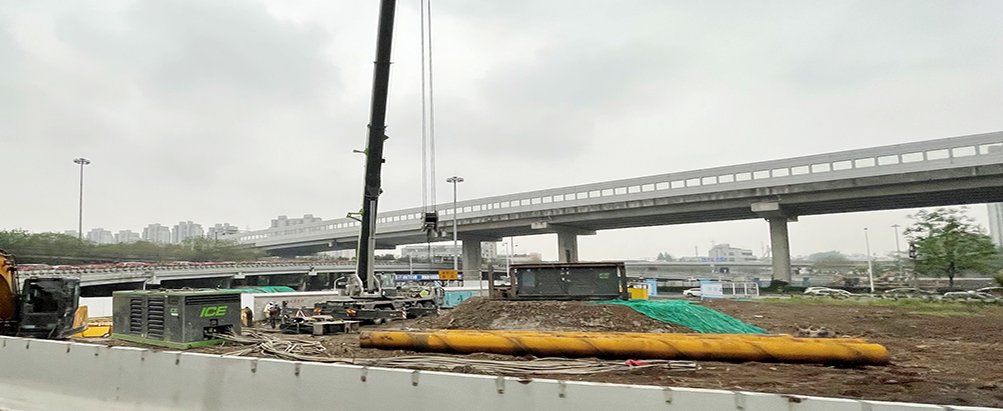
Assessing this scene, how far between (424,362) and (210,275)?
58.7 meters

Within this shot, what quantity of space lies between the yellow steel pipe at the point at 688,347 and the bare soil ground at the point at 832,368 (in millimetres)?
181

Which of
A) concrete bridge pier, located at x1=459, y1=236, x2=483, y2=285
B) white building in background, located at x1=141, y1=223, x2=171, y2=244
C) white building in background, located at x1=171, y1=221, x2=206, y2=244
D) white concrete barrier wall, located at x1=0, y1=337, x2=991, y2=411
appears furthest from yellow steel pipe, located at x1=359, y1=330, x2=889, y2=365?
white building in background, located at x1=171, y1=221, x2=206, y2=244

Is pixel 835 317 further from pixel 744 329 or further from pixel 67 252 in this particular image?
pixel 67 252

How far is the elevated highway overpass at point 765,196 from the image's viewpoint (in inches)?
1372

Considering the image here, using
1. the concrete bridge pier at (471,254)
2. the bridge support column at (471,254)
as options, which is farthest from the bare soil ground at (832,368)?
the bridge support column at (471,254)

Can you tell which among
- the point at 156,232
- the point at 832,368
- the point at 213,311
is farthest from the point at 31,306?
the point at 156,232

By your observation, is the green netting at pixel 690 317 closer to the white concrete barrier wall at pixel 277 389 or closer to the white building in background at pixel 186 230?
the white concrete barrier wall at pixel 277 389

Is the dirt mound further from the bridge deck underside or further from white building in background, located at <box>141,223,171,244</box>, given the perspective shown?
white building in background, located at <box>141,223,171,244</box>

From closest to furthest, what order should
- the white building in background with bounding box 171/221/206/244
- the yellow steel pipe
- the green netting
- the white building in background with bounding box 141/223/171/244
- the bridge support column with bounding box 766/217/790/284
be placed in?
1. the yellow steel pipe
2. the green netting
3. the bridge support column with bounding box 766/217/790/284
4. the white building in background with bounding box 141/223/171/244
5. the white building in background with bounding box 171/221/206/244

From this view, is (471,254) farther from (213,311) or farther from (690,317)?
(213,311)

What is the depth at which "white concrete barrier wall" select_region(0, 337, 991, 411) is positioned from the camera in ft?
16.2

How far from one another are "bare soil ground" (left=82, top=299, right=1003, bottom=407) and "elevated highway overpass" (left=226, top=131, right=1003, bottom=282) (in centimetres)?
1723

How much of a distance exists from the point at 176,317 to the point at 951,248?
1954 inches

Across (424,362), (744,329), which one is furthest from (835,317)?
(424,362)
